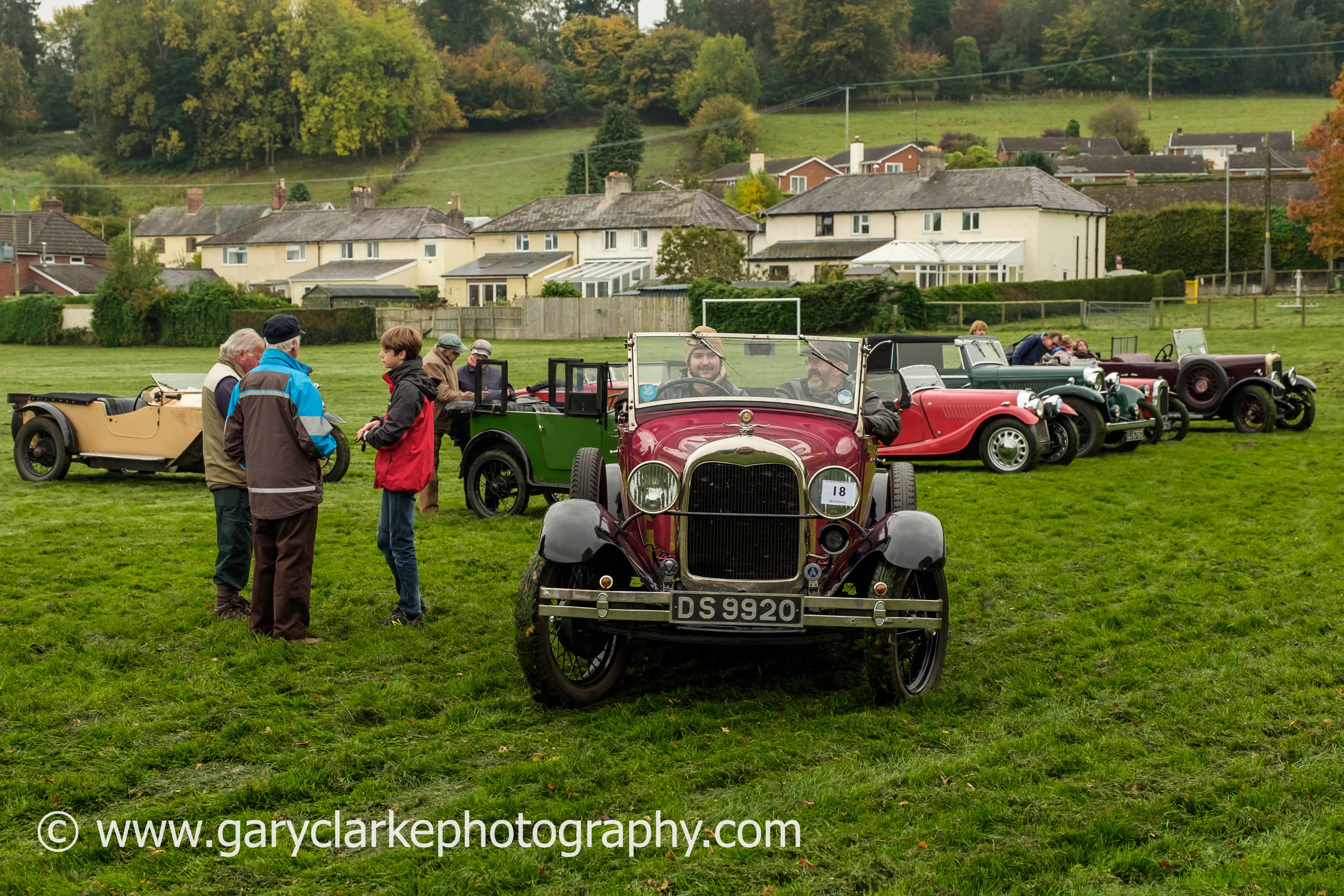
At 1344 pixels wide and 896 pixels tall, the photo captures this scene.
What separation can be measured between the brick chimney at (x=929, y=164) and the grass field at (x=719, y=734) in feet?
184

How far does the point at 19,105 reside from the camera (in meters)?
129

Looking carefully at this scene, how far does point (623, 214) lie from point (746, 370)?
6074 centimetres

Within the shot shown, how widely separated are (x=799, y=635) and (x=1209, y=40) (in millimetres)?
127548

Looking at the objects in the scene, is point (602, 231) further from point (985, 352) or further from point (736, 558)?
point (736, 558)

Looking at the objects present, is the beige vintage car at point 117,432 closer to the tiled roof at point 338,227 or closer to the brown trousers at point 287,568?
the brown trousers at point 287,568

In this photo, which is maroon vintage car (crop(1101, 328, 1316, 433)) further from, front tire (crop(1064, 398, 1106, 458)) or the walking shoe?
the walking shoe

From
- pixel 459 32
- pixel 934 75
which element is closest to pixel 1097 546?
pixel 934 75

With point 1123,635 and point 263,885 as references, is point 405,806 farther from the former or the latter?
point 1123,635

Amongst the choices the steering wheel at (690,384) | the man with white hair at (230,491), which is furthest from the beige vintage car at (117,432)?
the steering wheel at (690,384)

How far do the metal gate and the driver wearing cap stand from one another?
35648 millimetres

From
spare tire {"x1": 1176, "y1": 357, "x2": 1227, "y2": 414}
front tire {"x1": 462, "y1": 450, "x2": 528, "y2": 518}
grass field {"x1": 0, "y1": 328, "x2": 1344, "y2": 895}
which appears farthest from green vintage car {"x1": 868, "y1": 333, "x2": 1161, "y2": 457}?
grass field {"x1": 0, "y1": 328, "x2": 1344, "y2": 895}

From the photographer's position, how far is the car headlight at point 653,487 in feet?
21.9

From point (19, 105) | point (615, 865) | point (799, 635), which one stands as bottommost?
point (615, 865)

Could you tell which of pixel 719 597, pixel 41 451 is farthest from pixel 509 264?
pixel 719 597
